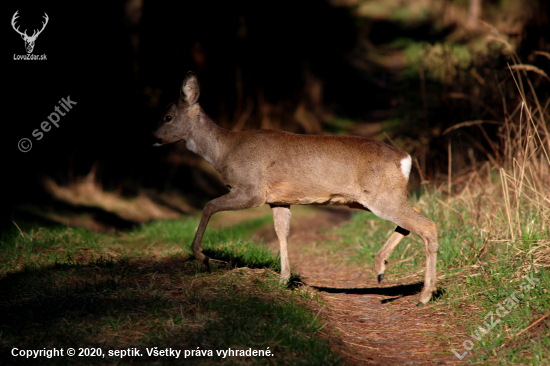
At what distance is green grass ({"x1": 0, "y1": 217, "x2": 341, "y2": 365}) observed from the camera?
12.7 feet

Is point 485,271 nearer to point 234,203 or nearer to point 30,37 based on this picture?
point 234,203

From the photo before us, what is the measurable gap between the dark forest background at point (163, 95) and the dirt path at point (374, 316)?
7.47ft

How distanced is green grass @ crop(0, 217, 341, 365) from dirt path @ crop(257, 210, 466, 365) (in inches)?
14.0

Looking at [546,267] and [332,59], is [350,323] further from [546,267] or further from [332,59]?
[332,59]

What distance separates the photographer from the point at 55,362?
362cm

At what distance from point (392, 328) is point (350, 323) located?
39cm

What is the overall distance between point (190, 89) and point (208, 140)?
605 millimetres

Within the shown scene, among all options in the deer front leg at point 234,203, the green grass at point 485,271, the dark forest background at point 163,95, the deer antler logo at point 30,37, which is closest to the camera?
the green grass at point 485,271

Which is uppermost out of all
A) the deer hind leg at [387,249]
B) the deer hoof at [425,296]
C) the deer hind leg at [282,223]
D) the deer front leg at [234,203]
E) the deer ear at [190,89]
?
the deer ear at [190,89]

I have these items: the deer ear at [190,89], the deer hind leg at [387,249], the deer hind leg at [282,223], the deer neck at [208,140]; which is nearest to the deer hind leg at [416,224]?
the deer hind leg at [387,249]

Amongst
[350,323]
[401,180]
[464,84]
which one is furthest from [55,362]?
[464,84]

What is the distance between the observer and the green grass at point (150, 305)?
12.7ft

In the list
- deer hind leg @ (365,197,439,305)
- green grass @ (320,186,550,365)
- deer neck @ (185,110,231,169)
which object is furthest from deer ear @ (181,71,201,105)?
green grass @ (320,186,550,365)

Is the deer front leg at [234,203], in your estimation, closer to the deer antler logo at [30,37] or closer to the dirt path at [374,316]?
the dirt path at [374,316]
